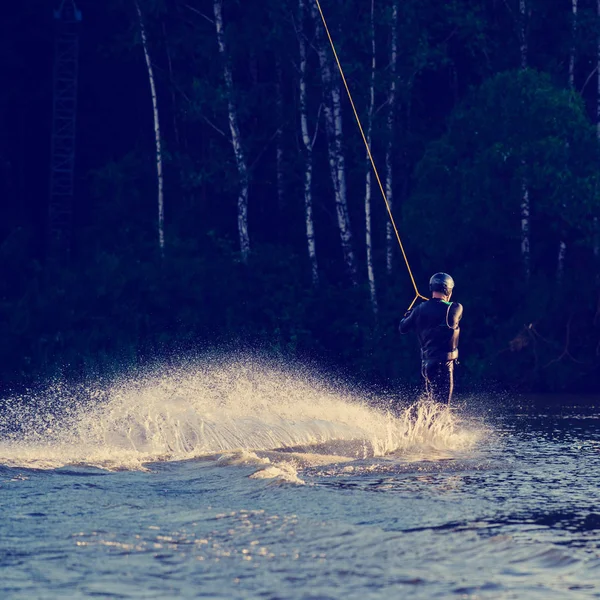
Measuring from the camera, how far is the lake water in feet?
22.9

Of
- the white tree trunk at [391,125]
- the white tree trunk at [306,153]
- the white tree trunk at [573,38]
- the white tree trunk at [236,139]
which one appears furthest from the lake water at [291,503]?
the white tree trunk at [573,38]

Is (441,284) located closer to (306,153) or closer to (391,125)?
(391,125)

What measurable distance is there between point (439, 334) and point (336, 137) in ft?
50.8

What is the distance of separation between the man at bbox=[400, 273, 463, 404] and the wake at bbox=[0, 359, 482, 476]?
8.7 inches

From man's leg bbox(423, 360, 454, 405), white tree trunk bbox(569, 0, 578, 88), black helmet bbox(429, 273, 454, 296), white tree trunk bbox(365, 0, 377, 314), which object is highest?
white tree trunk bbox(569, 0, 578, 88)

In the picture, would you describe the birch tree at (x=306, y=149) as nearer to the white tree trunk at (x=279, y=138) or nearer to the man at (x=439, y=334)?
the white tree trunk at (x=279, y=138)

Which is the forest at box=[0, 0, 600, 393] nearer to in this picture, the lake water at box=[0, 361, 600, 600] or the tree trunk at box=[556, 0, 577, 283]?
the tree trunk at box=[556, 0, 577, 283]

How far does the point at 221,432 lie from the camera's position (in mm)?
12641

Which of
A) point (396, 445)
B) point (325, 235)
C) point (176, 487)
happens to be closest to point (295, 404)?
point (396, 445)

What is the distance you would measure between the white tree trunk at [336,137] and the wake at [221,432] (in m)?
12.6

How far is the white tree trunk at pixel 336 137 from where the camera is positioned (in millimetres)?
27703

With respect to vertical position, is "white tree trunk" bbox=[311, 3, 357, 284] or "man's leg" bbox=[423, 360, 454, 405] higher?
"white tree trunk" bbox=[311, 3, 357, 284]

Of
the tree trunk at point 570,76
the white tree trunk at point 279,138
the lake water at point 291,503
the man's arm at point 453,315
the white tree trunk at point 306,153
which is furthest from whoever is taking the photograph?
the white tree trunk at point 279,138

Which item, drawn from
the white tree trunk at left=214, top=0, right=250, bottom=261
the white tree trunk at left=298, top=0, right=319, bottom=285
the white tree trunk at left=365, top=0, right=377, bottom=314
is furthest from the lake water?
the white tree trunk at left=214, top=0, right=250, bottom=261
